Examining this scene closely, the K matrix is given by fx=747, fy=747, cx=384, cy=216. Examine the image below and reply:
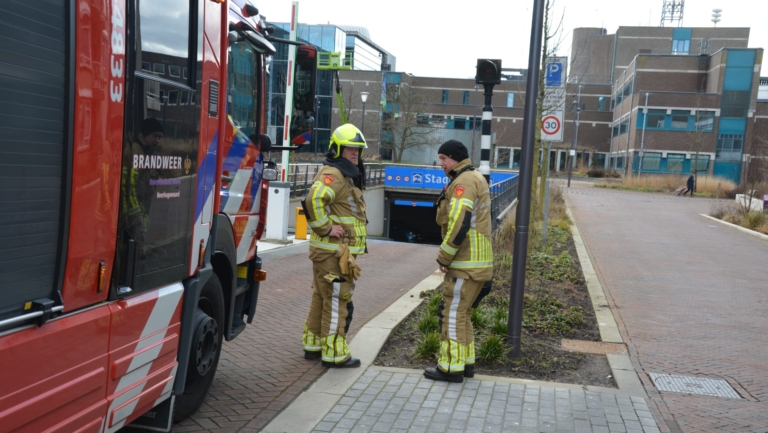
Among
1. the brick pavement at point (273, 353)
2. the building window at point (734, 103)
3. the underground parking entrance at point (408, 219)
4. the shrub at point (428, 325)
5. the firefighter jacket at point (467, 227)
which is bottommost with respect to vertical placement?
the underground parking entrance at point (408, 219)

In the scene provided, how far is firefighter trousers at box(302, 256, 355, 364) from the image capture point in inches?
234

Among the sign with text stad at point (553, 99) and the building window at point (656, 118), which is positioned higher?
the building window at point (656, 118)

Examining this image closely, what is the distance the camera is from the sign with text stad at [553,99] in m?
12.1

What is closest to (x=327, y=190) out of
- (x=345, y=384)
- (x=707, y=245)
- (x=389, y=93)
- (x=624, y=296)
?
(x=345, y=384)

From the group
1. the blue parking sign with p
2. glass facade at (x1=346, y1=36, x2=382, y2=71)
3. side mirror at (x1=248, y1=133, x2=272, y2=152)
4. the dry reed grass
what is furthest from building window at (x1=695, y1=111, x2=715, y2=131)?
side mirror at (x1=248, y1=133, x2=272, y2=152)

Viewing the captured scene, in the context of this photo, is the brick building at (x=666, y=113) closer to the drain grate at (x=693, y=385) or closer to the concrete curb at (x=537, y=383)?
the drain grate at (x=693, y=385)

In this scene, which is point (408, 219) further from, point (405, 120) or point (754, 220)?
point (754, 220)

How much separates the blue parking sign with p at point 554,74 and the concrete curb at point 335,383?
524 centimetres

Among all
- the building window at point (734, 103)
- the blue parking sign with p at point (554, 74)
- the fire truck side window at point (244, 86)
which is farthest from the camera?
the building window at point (734, 103)

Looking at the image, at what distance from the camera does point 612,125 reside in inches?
3307

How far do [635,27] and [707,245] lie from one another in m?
82.1

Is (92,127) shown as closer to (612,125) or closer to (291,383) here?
(291,383)

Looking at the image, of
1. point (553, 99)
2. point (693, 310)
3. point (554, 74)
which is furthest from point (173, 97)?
point (553, 99)

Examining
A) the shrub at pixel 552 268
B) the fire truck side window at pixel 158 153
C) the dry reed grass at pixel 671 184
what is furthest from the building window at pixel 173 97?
the dry reed grass at pixel 671 184
